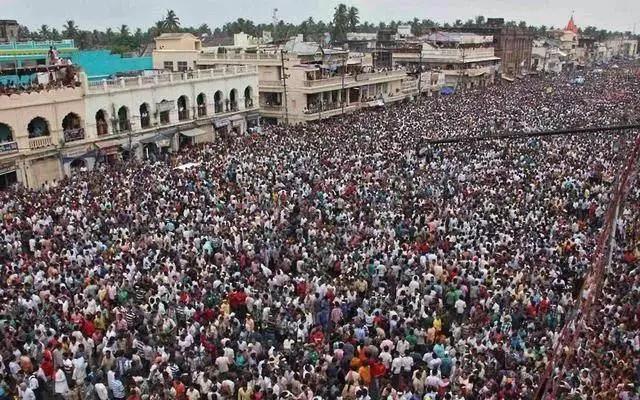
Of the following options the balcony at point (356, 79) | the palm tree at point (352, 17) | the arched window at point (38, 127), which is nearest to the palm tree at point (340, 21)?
the palm tree at point (352, 17)

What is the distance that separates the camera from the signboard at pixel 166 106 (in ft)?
98.0

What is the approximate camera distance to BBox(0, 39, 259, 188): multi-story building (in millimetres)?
23984

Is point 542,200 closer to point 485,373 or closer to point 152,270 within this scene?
point 485,373

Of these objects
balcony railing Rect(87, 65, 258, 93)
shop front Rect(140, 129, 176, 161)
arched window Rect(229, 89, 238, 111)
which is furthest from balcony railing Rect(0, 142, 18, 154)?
arched window Rect(229, 89, 238, 111)

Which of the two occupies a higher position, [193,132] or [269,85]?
A: [269,85]

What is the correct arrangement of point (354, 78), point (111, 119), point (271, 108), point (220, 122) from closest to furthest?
point (111, 119) < point (220, 122) < point (271, 108) < point (354, 78)

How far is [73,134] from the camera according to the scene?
25797 mm

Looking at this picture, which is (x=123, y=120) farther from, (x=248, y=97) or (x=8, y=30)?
(x=8, y=30)

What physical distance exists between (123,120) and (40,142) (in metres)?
4.46

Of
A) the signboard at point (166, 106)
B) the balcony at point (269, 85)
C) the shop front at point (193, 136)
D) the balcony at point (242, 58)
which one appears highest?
the balcony at point (242, 58)

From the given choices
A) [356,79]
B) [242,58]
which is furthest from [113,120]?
[356,79]

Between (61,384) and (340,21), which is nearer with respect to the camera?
(61,384)

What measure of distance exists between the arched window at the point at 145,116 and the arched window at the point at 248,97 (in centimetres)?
737

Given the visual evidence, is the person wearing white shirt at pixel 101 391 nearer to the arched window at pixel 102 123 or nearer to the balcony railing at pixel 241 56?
the arched window at pixel 102 123
